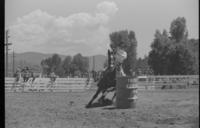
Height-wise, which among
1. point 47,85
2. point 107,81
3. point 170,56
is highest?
point 170,56

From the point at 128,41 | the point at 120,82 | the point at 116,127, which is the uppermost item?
the point at 128,41

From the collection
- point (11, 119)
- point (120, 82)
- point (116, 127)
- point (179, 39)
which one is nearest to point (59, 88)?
point (120, 82)

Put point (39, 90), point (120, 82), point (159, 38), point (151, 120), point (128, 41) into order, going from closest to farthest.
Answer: point (151, 120) < point (120, 82) < point (39, 90) < point (128, 41) < point (159, 38)

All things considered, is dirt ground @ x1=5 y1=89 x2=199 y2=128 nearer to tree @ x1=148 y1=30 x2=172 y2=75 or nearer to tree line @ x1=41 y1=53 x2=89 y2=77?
tree @ x1=148 y1=30 x2=172 y2=75

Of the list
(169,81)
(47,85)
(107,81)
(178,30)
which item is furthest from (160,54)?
(107,81)

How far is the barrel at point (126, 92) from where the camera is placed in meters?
10.1

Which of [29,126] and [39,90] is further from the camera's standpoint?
[39,90]

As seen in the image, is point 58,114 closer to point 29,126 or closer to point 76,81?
point 29,126

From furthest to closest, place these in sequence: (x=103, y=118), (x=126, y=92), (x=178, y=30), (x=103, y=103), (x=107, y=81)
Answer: (x=178, y=30), (x=107, y=81), (x=103, y=103), (x=126, y=92), (x=103, y=118)

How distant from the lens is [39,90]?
1928cm

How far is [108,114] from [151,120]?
1460mm

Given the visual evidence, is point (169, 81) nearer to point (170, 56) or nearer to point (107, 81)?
point (170, 56)

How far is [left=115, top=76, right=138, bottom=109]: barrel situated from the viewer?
1010 cm

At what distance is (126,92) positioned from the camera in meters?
10.1
